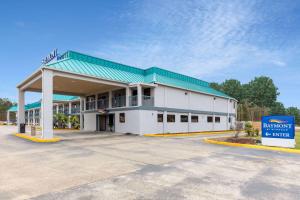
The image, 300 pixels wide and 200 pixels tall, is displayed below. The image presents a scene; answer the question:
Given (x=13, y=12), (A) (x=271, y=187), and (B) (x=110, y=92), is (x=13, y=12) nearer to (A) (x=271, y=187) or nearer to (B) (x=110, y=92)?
(B) (x=110, y=92)

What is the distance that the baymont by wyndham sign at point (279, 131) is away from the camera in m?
13.3

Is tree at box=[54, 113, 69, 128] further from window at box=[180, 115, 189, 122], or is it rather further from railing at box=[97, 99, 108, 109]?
window at box=[180, 115, 189, 122]

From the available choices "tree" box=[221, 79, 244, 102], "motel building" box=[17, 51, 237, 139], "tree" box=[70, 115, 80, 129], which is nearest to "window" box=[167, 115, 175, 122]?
"motel building" box=[17, 51, 237, 139]

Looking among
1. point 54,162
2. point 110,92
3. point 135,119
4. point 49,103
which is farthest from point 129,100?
point 54,162

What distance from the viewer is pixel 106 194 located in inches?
199

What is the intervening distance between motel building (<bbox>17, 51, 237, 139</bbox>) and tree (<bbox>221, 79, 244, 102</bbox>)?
161ft

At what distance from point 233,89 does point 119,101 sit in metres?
65.3

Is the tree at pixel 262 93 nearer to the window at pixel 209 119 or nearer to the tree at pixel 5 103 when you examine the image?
the window at pixel 209 119

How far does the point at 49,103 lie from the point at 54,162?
10.1 metres

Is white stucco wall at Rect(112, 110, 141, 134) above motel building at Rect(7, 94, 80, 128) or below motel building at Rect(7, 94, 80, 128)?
below

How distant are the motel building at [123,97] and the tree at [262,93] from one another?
5584cm

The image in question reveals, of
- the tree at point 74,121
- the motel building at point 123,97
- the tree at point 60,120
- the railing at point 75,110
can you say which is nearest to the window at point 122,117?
the motel building at point 123,97

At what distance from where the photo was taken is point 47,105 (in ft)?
57.5

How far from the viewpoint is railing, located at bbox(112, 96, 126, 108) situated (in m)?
25.8
